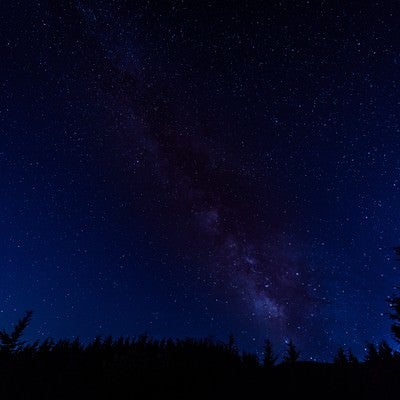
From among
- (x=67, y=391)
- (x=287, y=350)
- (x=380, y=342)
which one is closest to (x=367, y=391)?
(x=380, y=342)

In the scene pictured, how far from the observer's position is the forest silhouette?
2684 cm

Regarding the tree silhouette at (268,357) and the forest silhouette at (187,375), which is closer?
the forest silhouette at (187,375)

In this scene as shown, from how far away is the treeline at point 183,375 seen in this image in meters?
27.4

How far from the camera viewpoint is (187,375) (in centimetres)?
3391

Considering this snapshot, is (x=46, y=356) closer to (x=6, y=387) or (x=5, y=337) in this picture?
(x=5, y=337)

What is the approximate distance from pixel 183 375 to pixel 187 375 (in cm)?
45

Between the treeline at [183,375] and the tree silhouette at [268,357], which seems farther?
the tree silhouette at [268,357]

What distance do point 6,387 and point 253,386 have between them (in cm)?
2447

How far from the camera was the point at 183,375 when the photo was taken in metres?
33.8

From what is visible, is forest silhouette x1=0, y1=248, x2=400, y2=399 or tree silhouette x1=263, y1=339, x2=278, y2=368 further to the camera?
tree silhouette x1=263, y1=339, x2=278, y2=368

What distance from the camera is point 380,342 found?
3191cm

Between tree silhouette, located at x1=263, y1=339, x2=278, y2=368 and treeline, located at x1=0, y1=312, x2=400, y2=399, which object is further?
tree silhouette, located at x1=263, y1=339, x2=278, y2=368

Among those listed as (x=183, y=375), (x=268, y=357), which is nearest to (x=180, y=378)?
(x=183, y=375)

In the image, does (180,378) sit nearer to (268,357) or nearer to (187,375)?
(187,375)
